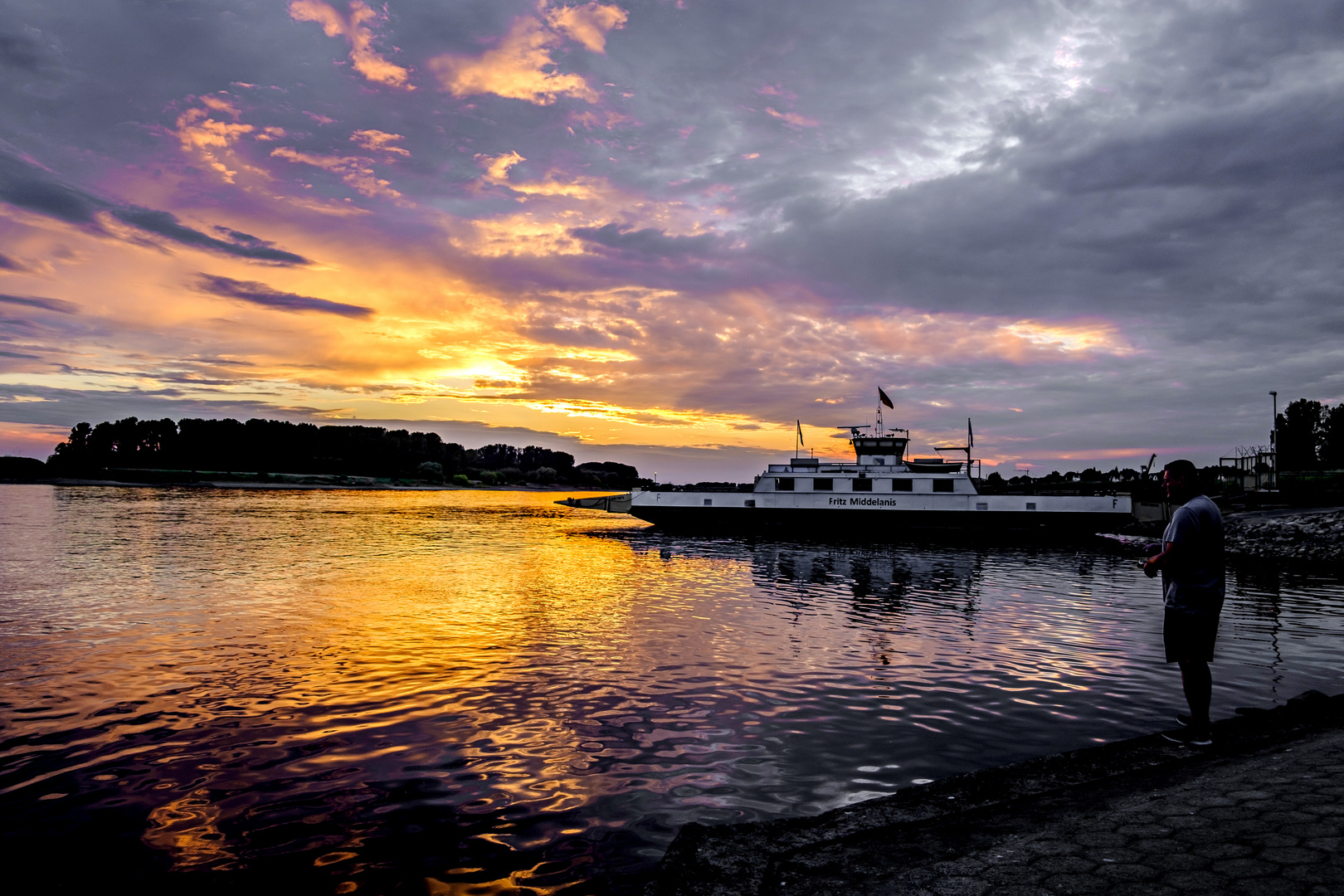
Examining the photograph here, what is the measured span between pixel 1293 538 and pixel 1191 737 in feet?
118

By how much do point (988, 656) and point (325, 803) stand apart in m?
11.7

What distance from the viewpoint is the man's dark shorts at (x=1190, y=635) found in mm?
7434

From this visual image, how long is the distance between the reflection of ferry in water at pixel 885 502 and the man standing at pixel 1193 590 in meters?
38.7

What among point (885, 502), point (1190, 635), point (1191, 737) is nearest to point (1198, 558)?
point (1190, 635)

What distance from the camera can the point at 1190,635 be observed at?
755 centimetres

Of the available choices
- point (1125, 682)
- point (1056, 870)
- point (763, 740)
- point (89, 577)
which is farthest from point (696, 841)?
point (89, 577)

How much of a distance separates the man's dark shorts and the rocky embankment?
32540 mm

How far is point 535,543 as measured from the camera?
41812mm

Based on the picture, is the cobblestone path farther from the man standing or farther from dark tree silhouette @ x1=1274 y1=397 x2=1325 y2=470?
dark tree silhouette @ x1=1274 y1=397 x2=1325 y2=470

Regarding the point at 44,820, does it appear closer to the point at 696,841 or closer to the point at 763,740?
the point at 696,841

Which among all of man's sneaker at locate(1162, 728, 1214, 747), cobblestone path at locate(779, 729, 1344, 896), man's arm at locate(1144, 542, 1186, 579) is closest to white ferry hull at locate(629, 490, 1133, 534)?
man's sneaker at locate(1162, 728, 1214, 747)

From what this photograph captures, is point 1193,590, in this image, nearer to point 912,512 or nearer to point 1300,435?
point 912,512

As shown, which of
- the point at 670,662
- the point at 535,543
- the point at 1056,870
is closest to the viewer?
the point at 1056,870

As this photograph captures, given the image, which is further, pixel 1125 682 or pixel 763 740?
pixel 1125 682
